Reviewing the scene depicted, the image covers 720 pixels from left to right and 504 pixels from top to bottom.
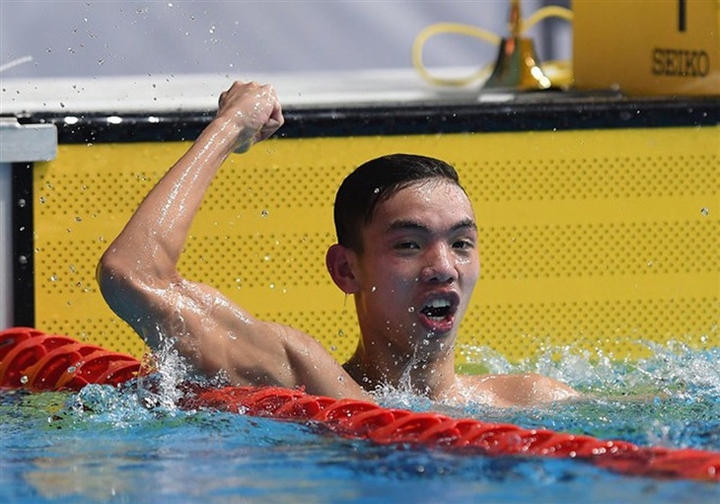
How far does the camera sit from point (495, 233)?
418 centimetres

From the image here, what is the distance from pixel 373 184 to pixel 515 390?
527mm

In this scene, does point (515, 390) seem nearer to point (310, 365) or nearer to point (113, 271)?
point (310, 365)

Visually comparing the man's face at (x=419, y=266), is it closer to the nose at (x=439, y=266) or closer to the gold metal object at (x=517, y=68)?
the nose at (x=439, y=266)

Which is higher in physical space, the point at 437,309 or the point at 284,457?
the point at 437,309

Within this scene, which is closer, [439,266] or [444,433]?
[444,433]

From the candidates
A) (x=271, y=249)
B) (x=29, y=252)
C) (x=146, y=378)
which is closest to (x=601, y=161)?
(x=271, y=249)

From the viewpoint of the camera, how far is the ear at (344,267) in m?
2.93

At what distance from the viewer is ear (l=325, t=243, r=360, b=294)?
9.61 ft

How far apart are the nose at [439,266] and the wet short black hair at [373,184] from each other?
0.15 meters

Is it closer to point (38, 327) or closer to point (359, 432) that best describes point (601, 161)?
point (38, 327)

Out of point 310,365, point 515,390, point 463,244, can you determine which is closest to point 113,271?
point 310,365

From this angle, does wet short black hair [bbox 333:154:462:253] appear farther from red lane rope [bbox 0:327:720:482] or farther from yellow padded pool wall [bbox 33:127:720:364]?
yellow padded pool wall [bbox 33:127:720:364]

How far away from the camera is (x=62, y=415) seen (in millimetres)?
2854

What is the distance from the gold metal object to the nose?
2.44 meters
